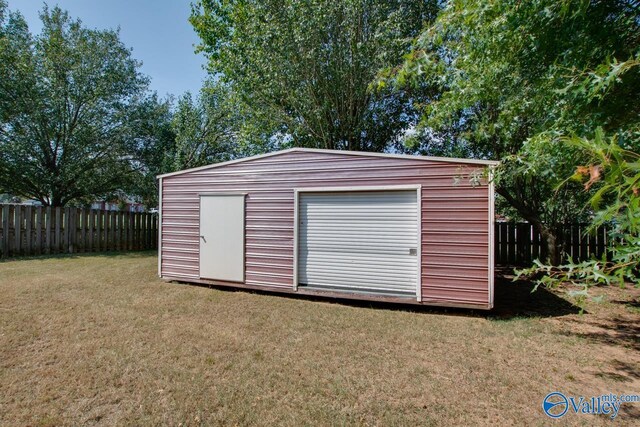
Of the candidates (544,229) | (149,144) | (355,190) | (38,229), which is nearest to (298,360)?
(355,190)

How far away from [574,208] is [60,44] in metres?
18.7

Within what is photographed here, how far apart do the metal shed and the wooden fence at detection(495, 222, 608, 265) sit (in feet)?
18.7

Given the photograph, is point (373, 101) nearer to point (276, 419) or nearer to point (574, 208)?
point (574, 208)

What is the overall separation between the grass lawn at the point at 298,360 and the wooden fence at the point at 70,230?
5.59 m

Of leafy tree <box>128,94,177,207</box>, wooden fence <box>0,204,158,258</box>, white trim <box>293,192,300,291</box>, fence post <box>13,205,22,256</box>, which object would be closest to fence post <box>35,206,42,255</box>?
wooden fence <box>0,204,158,258</box>

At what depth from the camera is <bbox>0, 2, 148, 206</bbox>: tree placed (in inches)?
444

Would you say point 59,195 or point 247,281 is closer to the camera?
point 247,281

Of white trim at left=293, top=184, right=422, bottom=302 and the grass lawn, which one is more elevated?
white trim at left=293, top=184, right=422, bottom=302

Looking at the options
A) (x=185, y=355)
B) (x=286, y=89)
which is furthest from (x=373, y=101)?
(x=185, y=355)

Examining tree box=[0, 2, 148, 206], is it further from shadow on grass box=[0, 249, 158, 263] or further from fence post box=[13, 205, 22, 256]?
shadow on grass box=[0, 249, 158, 263]

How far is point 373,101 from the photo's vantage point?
1057 cm

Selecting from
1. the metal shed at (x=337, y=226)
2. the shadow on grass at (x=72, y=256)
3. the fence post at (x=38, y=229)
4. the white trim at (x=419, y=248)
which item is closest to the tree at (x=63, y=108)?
the fence post at (x=38, y=229)

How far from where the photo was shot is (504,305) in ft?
17.9

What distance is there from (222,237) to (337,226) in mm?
2433
